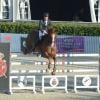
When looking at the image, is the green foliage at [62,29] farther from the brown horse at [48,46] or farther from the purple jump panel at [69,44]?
the brown horse at [48,46]

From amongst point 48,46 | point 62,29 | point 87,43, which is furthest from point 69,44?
point 48,46

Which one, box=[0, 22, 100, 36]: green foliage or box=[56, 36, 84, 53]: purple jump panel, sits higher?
box=[0, 22, 100, 36]: green foliage

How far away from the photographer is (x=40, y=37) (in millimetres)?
21438

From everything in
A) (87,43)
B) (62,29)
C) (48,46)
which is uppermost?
(62,29)

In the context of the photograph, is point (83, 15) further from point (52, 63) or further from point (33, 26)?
point (52, 63)

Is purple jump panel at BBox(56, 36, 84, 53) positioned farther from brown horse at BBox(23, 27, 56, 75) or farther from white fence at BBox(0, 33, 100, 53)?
brown horse at BBox(23, 27, 56, 75)

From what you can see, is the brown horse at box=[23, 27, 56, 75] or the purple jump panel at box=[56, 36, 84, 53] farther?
the purple jump panel at box=[56, 36, 84, 53]

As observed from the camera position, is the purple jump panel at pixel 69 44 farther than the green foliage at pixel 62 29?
No

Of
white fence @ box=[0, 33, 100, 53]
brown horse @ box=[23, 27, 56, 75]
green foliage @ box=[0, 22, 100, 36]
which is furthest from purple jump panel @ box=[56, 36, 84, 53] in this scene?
brown horse @ box=[23, 27, 56, 75]

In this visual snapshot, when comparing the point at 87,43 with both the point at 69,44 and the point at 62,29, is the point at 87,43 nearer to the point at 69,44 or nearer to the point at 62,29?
the point at 69,44

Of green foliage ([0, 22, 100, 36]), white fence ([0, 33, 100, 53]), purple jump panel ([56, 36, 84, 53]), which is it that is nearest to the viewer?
purple jump panel ([56, 36, 84, 53])

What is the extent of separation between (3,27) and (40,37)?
35.4 ft

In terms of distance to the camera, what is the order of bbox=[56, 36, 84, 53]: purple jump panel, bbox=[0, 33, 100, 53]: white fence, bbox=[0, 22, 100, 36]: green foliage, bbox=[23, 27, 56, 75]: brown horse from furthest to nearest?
bbox=[0, 22, 100, 36]: green foliage → bbox=[0, 33, 100, 53]: white fence → bbox=[56, 36, 84, 53]: purple jump panel → bbox=[23, 27, 56, 75]: brown horse

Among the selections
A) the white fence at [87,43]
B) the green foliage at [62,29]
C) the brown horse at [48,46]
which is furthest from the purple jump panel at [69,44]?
the brown horse at [48,46]
